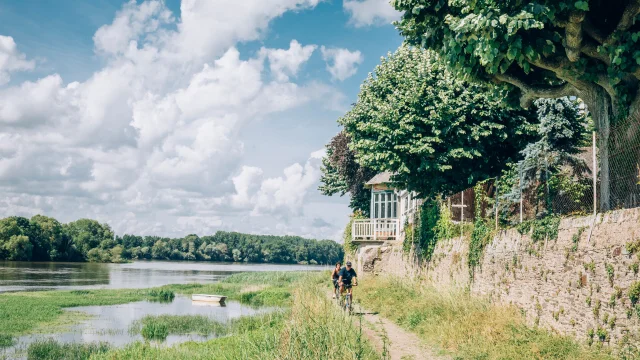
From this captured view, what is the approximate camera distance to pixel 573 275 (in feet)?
34.1

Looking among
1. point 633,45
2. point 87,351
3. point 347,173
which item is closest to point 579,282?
point 633,45

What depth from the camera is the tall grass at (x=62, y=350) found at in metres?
17.3

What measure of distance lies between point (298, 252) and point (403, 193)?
12391 centimetres

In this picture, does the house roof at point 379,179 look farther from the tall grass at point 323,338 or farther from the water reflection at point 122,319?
the tall grass at point 323,338

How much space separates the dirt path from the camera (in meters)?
11.0

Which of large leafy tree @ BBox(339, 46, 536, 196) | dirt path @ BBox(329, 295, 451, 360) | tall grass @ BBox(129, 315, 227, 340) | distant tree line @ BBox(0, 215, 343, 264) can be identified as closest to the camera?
dirt path @ BBox(329, 295, 451, 360)

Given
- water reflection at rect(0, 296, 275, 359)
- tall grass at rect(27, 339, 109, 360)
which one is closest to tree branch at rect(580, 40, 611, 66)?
water reflection at rect(0, 296, 275, 359)

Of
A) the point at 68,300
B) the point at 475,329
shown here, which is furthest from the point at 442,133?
the point at 68,300

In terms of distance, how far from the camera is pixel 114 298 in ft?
116

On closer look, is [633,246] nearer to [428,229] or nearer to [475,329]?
[475,329]


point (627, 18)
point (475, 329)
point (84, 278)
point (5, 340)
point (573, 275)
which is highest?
point (627, 18)

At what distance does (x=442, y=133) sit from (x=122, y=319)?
18.1 m

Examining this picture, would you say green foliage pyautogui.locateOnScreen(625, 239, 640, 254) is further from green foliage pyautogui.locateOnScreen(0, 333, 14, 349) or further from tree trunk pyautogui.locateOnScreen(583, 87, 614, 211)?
green foliage pyautogui.locateOnScreen(0, 333, 14, 349)

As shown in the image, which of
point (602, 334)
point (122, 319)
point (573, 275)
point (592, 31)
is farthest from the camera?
point (122, 319)
